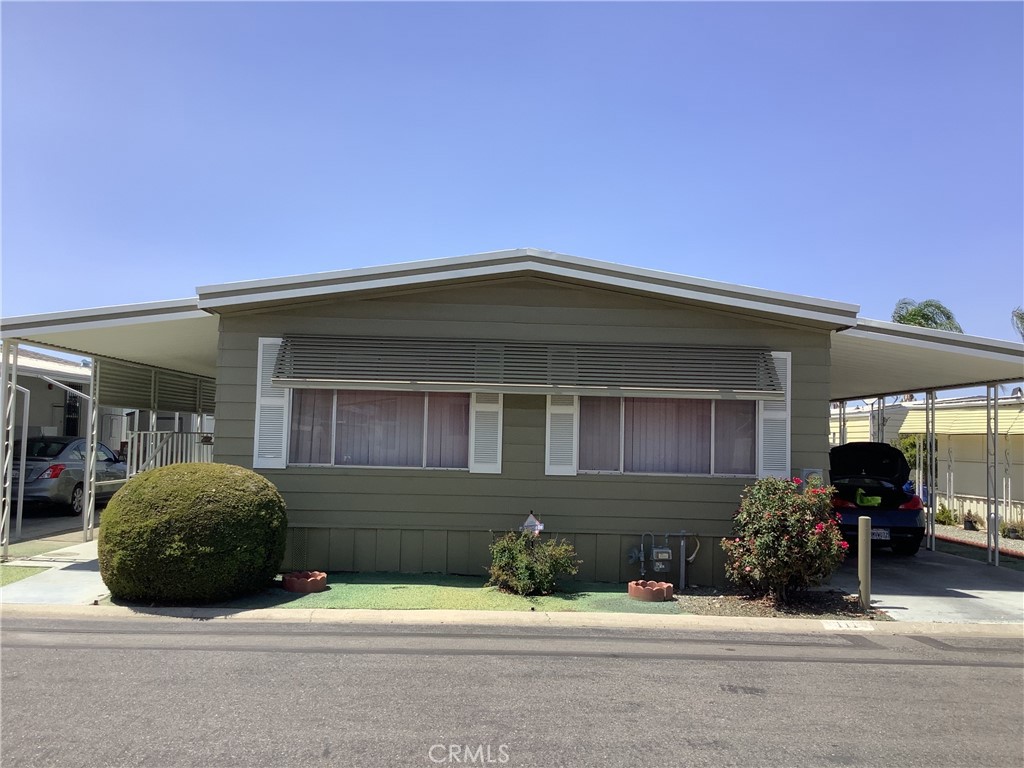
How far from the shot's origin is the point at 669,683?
18.2 feet

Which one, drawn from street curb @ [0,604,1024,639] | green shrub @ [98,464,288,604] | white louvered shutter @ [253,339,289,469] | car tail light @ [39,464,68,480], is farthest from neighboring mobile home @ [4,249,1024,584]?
car tail light @ [39,464,68,480]

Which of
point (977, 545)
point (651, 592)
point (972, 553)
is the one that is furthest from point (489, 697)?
point (977, 545)

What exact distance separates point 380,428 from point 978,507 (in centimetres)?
1375

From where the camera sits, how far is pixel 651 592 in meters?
8.27

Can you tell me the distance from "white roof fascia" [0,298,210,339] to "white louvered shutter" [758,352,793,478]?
6784 mm

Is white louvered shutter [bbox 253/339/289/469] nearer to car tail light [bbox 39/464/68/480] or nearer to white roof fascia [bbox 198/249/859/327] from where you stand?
white roof fascia [bbox 198/249/859/327]

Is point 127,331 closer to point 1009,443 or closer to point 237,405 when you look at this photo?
point 237,405

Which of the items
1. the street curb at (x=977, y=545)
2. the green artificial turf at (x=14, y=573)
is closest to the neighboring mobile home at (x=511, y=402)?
the green artificial turf at (x=14, y=573)

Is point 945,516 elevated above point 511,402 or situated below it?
below

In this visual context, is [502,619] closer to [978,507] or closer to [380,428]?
[380,428]

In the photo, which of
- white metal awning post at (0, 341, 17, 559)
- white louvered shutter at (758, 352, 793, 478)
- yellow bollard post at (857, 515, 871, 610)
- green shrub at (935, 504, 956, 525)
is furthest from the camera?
green shrub at (935, 504, 956, 525)

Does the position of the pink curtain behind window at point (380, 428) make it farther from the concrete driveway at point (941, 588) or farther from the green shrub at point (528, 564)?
the concrete driveway at point (941, 588)

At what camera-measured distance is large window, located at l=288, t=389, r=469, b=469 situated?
927 centimetres

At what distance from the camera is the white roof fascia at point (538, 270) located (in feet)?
28.7
